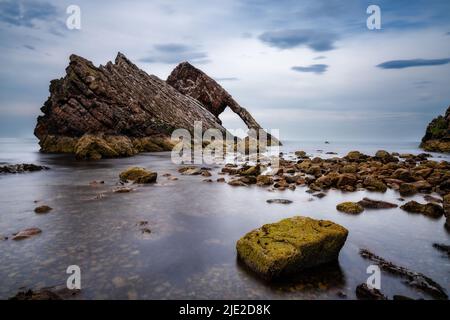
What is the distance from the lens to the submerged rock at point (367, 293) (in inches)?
226

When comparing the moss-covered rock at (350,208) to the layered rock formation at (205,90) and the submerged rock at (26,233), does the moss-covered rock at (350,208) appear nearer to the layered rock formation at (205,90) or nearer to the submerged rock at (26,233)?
the submerged rock at (26,233)

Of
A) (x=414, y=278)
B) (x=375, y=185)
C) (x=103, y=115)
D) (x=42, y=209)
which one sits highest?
(x=103, y=115)

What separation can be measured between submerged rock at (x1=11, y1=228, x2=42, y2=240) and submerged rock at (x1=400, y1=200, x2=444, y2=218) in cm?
1345

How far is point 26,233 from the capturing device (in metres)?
9.05

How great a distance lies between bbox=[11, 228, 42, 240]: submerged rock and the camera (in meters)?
8.74

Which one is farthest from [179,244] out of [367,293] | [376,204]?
[376,204]

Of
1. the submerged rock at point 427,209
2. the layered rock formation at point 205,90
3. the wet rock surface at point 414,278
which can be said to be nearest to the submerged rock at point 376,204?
the submerged rock at point 427,209

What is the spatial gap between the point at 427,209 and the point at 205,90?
81.8m

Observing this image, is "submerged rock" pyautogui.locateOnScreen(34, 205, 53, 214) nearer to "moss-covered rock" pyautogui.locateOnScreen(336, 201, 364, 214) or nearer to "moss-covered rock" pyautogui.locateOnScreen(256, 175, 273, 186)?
"moss-covered rock" pyautogui.locateOnScreen(256, 175, 273, 186)

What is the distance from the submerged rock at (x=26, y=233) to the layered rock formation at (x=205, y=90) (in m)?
80.9

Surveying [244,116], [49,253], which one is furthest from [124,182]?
[244,116]

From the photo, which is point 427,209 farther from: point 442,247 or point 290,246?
point 290,246
